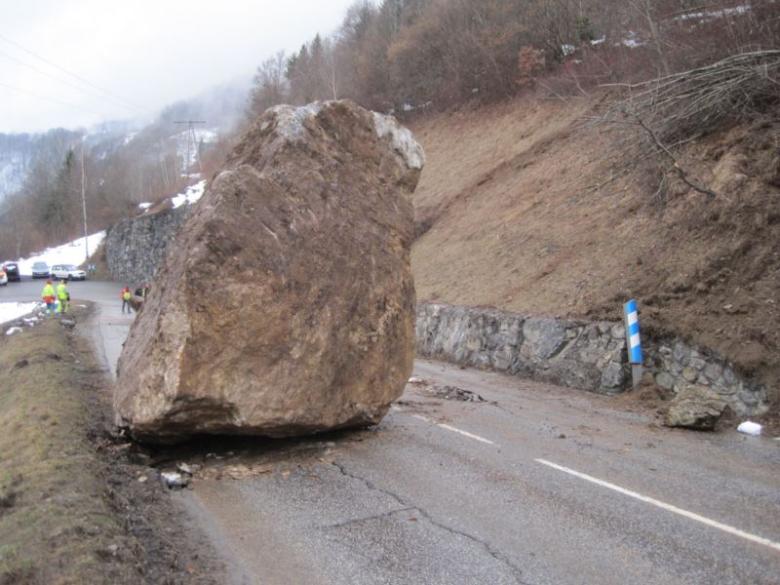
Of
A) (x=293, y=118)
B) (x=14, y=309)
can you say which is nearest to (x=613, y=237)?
(x=293, y=118)

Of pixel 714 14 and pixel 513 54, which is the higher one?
pixel 513 54

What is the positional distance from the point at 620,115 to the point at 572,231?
2851 millimetres

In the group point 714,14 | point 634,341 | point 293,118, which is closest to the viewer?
point 293,118

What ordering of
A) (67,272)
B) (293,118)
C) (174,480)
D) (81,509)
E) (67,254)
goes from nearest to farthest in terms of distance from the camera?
A: (81,509)
(174,480)
(293,118)
(67,272)
(67,254)

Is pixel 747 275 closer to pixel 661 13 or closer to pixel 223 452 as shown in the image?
pixel 223 452

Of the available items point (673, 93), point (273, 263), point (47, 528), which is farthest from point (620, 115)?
point (47, 528)

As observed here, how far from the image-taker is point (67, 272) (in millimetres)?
59094

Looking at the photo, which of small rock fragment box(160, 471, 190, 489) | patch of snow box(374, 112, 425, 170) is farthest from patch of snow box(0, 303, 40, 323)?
small rock fragment box(160, 471, 190, 489)

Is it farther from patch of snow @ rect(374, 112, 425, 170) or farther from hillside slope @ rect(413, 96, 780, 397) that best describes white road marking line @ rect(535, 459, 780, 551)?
patch of snow @ rect(374, 112, 425, 170)

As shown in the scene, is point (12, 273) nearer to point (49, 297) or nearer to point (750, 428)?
point (49, 297)

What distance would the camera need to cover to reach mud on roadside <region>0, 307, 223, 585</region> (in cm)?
449

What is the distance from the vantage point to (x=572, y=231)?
16.8 meters

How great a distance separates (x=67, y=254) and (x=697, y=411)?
263 feet

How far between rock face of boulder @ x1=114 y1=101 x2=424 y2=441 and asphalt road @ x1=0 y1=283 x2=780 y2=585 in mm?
680
